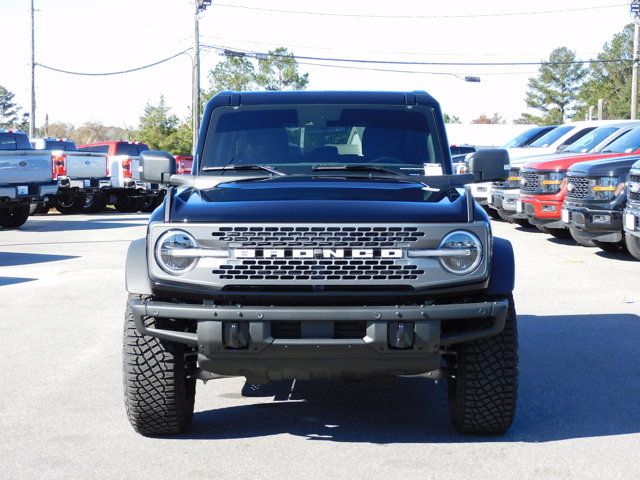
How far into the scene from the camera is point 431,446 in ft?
17.2

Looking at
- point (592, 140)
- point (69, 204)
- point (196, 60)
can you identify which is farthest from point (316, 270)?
point (196, 60)

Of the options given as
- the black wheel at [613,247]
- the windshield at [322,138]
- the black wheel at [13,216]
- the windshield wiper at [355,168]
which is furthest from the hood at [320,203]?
the black wheel at [13,216]

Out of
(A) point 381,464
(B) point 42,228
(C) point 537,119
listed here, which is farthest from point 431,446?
(C) point 537,119

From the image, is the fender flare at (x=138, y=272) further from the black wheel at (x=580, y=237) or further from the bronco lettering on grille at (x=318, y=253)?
the black wheel at (x=580, y=237)

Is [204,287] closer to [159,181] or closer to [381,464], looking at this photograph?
[381,464]

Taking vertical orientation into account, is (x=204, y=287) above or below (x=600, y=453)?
above

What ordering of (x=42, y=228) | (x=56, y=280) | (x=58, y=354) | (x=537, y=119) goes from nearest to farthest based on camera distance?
(x=58, y=354) < (x=56, y=280) < (x=42, y=228) < (x=537, y=119)

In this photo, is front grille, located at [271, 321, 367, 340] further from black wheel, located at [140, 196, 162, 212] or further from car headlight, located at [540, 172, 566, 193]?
black wheel, located at [140, 196, 162, 212]

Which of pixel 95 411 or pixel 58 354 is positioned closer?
pixel 95 411

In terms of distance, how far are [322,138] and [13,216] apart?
1705 cm

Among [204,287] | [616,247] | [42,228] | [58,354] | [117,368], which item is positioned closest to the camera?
[204,287]

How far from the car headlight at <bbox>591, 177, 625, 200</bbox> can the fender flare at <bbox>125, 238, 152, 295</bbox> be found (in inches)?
405

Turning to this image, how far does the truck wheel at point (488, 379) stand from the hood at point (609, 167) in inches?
376

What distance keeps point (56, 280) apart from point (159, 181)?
6.49 m
